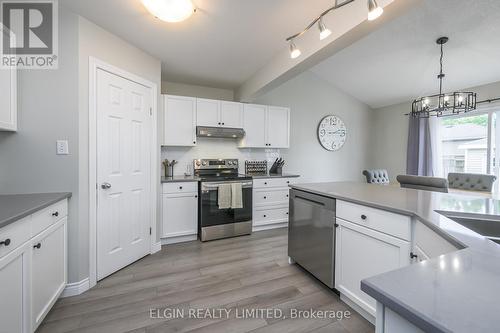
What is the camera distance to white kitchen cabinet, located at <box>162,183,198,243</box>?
3.02 m

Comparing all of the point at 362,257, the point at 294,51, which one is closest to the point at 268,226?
the point at 362,257

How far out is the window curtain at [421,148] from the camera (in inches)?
172

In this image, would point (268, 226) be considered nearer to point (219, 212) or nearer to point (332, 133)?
point (219, 212)

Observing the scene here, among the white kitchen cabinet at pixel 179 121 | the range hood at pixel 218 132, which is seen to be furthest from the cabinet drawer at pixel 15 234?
the range hood at pixel 218 132

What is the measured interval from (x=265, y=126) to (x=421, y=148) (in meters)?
3.18

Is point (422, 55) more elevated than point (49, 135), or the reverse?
point (422, 55)

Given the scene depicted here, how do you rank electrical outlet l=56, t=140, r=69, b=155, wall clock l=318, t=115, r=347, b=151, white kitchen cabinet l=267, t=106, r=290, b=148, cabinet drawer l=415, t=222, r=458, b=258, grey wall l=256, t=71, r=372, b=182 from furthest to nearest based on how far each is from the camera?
wall clock l=318, t=115, r=347, b=151 < grey wall l=256, t=71, r=372, b=182 < white kitchen cabinet l=267, t=106, r=290, b=148 < electrical outlet l=56, t=140, r=69, b=155 < cabinet drawer l=415, t=222, r=458, b=258

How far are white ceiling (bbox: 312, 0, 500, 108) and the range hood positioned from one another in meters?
2.08

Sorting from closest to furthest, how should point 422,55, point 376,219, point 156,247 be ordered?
point 376,219
point 156,247
point 422,55

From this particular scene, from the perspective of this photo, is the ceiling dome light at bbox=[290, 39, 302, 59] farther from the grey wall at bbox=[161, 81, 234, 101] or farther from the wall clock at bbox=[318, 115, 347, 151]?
the wall clock at bbox=[318, 115, 347, 151]

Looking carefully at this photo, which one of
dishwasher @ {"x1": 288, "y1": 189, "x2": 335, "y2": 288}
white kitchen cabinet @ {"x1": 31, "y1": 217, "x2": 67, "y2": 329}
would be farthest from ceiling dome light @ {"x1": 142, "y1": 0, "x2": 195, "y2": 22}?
dishwasher @ {"x1": 288, "y1": 189, "x2": 335, "y2": 288}

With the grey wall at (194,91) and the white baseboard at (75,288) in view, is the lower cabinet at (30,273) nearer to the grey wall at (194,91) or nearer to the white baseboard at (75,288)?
the white baseboard at (75,288)

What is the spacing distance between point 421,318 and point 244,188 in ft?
9.65

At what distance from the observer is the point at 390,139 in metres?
5.14
